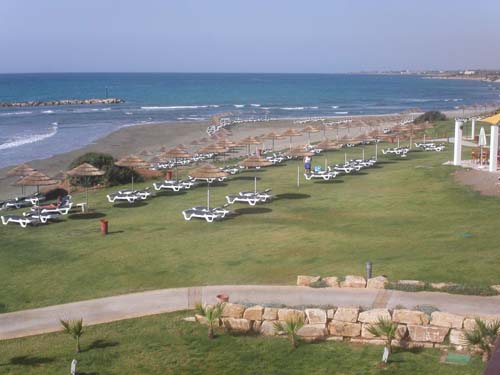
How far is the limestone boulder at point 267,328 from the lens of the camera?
35.7 ft

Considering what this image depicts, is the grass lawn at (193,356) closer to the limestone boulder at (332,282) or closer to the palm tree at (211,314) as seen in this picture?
the palm tree at (211,314)

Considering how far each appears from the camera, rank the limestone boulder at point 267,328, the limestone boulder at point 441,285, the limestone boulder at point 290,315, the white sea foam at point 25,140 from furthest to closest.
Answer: the white sea foam at point 25,140 < the limestone boulder at point 441,285 < the limestone boulder at point 267,328 < the limestone boulder at point 290,315

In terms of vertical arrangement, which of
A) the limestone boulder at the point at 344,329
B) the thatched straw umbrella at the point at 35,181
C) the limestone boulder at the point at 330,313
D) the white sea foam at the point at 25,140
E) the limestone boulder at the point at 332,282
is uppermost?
the thatched straw umbrella at the point at 35,181

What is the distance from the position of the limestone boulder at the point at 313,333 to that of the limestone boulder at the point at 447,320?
173cm

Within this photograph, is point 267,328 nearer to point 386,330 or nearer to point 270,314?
point 270,314

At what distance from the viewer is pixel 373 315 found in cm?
1047

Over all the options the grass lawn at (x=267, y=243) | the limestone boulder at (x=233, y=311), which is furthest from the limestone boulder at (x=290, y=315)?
the grass lawn at (x=267, y=243)

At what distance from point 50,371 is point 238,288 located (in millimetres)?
4405

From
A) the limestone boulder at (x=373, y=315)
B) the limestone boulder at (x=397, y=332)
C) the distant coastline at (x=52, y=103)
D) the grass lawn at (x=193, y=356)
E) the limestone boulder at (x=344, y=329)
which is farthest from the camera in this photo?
Answer: the distant coastline at (x=52, y=103)

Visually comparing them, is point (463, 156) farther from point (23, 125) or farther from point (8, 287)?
point (23, 125)

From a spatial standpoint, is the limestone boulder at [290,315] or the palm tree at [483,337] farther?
the limestone boulder at [290,315]

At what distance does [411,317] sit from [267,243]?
24.0 feet

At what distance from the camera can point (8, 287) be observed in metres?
14.5

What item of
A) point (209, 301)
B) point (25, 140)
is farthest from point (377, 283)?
point (25, 140)
